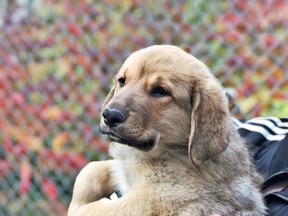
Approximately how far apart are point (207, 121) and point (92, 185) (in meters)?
0.58

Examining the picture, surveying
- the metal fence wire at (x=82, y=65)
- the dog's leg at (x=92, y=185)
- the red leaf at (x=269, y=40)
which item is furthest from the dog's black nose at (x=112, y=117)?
the red leaf at (x=269, y=40)

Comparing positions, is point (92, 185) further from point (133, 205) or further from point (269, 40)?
point (269, 40)

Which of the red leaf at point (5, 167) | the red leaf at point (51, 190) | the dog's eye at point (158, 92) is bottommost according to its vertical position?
the red leaf at point (51, 190)

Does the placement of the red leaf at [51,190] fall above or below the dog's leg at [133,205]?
below

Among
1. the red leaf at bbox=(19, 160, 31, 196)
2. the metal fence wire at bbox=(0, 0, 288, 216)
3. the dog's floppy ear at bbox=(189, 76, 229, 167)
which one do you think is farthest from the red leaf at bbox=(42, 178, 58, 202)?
the dog's floppy ear at bbox=(189, 76, 229, 167)

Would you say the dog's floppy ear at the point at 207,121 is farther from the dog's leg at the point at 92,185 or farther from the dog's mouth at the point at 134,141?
the dog's leg at the point at 92,185

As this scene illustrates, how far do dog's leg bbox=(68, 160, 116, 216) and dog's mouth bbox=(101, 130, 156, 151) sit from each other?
31 centimetres

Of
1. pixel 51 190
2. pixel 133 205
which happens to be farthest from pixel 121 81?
pixel 51 190

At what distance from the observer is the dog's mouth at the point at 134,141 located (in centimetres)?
265

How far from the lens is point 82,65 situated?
5598mm

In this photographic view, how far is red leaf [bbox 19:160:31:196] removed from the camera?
5531 millimetres

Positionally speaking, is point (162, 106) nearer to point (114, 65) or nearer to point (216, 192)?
point (216, 192)

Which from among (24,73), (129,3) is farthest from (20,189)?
(129,3)

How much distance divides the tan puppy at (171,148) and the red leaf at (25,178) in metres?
2.66
